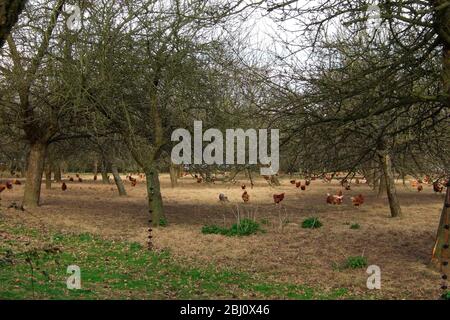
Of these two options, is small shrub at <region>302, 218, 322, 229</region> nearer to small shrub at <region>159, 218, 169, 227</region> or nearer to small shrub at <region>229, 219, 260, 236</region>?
small shrub at <region>229, 219, 260, 236</region>

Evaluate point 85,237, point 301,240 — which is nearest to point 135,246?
point 85,237

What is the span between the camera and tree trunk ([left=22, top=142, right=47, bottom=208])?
56.9 ft

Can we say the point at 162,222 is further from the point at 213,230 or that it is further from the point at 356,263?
the point at 356,263

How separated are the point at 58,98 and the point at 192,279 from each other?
28.9 ft

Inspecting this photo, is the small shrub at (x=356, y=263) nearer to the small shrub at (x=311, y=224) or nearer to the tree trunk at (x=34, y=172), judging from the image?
the small shrub at (x=311, y=224)

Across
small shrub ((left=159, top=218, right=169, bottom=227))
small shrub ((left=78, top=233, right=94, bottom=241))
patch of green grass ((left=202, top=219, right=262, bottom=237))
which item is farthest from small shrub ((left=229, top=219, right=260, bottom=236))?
small shrub ((left=78, top=233, right=94, bottom=241))

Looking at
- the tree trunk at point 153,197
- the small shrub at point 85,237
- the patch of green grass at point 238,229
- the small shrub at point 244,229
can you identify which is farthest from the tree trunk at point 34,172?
the small shrub at point 244,229

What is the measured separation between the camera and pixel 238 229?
1270 cm

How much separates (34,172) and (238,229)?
8.59m

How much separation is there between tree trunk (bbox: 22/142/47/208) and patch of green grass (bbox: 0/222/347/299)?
7.91 meters

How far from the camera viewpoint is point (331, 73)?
8.69 metres

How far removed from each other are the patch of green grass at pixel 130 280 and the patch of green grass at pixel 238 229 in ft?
9.83

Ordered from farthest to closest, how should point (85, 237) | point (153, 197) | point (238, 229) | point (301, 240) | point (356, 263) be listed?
point (153, 197)
point (238, 229)
point (301, 240)
point (85, 237)
point (356, 263)

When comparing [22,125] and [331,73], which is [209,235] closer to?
[331,73]
